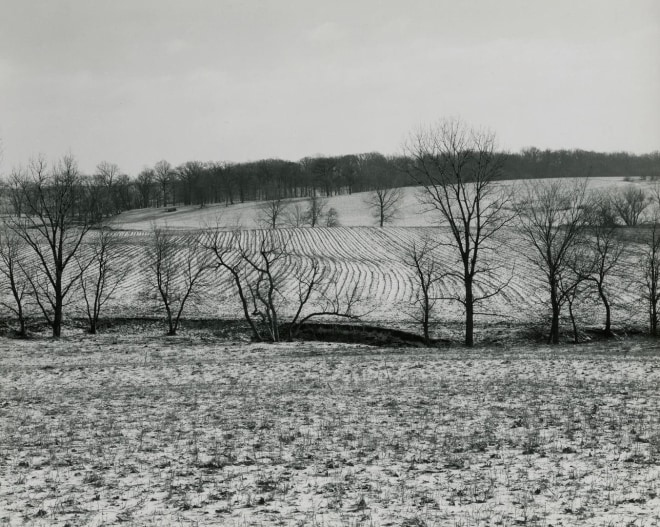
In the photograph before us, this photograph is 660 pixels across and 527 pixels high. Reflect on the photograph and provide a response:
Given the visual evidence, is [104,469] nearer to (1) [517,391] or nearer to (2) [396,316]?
(1) [517,391]

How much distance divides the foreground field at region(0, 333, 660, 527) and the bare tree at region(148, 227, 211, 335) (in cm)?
2268

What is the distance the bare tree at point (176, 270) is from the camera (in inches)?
1635

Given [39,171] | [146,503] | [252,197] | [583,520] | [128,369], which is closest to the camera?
[583,520]

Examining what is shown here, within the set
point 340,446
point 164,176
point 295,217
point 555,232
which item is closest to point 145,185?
point 164,176

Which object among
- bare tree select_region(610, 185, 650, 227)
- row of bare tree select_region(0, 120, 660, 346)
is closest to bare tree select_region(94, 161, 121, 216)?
row of bare tree select_region(0, 120, 660, 346)

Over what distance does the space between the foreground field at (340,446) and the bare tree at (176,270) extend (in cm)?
2268

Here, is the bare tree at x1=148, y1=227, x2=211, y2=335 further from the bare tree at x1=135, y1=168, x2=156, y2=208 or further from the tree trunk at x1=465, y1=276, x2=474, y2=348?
the bare tree at x1=135, y1=168, x2=156, y2=208

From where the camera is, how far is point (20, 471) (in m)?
9.07

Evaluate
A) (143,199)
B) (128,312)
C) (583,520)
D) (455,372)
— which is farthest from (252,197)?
(583,520)

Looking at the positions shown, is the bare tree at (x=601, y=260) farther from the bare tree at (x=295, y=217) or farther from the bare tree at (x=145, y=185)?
the bare tree at (x=145, y=185)

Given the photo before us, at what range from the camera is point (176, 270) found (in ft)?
180

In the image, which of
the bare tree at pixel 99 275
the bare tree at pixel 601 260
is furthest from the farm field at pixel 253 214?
the bare tree at pixel 601 260

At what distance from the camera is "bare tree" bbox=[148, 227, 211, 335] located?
136 feet

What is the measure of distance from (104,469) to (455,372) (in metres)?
11.5
